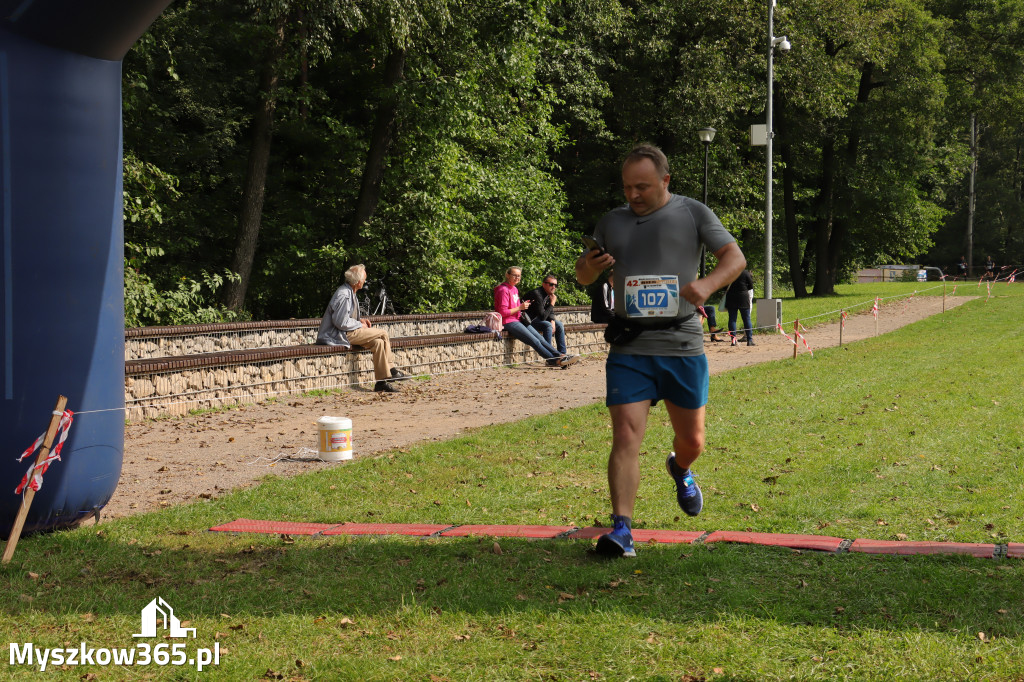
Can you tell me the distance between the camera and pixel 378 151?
69.0ft

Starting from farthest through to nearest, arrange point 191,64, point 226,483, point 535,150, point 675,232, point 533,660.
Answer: point 535,150 → point 191,64 → point 226,483 → point 675,232 → point 533,660

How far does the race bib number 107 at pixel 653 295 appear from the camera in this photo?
4.99 metres

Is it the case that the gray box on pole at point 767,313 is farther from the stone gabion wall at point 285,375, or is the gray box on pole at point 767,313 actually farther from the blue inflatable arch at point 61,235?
the blue inflatable arch at point 61,235

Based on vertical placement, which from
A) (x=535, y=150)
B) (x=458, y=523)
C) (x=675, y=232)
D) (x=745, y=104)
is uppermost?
(x=745, y=104)

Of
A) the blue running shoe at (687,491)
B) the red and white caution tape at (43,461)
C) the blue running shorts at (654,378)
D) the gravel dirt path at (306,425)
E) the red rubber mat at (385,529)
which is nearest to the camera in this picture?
the blue running shorts at (654,378)

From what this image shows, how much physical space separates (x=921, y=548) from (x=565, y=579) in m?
1.88

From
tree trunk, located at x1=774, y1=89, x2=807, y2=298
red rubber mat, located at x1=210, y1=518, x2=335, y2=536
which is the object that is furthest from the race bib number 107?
tree trunk, located at x1=774, y1=89, x2=807, y2=298

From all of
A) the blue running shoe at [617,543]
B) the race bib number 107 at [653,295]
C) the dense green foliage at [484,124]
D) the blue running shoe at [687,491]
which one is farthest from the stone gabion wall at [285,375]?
the race bib number 107 at [653,295]

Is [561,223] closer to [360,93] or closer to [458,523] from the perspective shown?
[360,93]

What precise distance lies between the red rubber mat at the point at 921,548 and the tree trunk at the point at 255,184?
50.7 feet

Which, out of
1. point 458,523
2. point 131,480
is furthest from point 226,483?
point 458,523

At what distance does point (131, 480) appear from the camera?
7668 millimetres

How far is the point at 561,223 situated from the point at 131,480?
20880 millimetres

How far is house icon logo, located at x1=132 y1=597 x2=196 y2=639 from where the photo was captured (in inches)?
163
